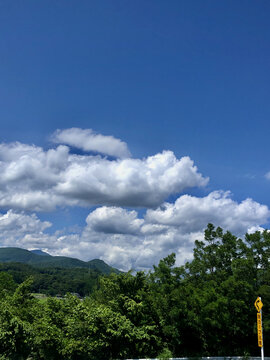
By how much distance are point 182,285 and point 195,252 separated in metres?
6.81

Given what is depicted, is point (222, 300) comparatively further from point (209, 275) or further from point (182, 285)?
point (209, 275)

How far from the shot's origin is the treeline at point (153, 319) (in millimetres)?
23078

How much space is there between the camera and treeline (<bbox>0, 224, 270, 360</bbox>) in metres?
23.1

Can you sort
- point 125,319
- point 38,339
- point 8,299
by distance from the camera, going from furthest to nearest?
point 8,299
point 125,319
point 38,339

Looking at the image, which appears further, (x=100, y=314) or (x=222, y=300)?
(x=222, y=300)

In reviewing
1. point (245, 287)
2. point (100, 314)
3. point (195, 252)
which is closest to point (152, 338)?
point (100, 314)

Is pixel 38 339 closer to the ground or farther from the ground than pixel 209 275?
closer to the ground

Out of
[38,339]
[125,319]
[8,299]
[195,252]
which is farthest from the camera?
[195,252]

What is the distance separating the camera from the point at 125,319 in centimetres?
2438

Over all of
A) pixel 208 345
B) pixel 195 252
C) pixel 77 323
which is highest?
pixel 195 252

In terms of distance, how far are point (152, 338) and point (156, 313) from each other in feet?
6.46

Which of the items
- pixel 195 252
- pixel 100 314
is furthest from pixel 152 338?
pixel 195 252

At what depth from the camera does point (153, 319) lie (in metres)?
27.2

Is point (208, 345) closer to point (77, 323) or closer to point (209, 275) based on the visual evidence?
point (209, 275)
